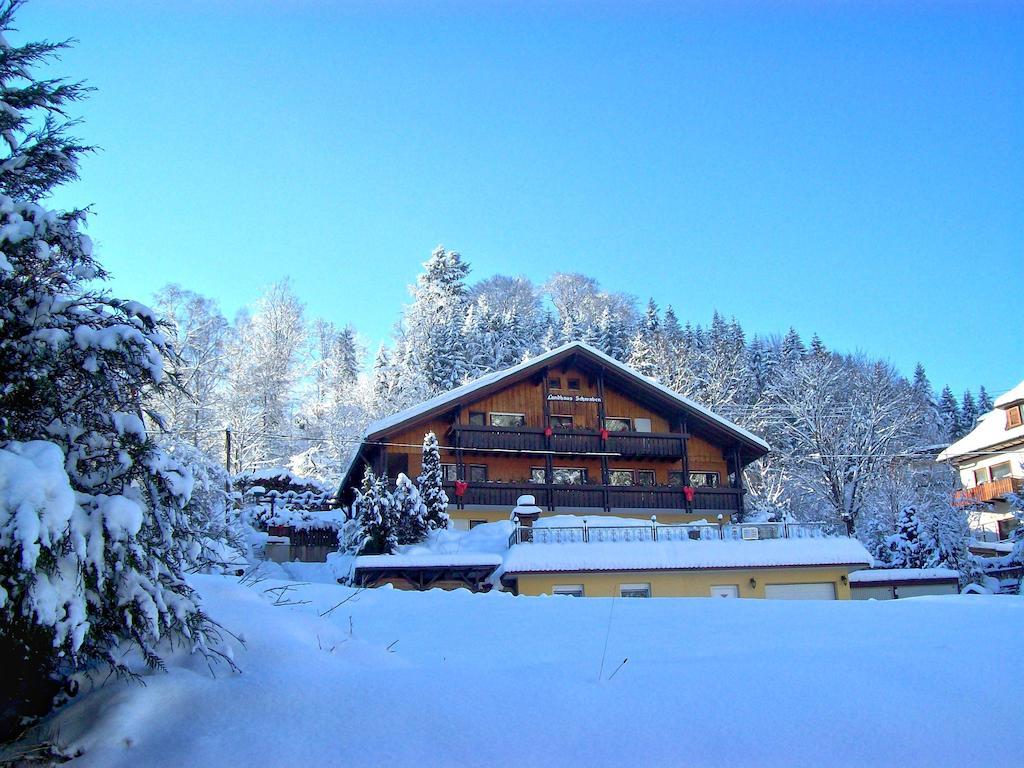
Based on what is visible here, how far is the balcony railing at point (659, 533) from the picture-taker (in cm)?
2411

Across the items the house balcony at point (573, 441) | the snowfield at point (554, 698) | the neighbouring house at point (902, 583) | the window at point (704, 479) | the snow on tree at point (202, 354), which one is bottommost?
the neighbouring house at point (902, 583)

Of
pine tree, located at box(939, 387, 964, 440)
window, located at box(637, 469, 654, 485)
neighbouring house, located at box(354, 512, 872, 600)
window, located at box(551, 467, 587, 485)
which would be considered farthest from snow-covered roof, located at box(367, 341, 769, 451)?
pine tree, located at box(939, 387, 964, 440)

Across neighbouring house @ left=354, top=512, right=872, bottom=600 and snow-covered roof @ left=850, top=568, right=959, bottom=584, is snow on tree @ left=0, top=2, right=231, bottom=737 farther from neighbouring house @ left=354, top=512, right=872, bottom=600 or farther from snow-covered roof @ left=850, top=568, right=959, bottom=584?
snow-covered roof @ left=850, top=568, right=959, bottom=584

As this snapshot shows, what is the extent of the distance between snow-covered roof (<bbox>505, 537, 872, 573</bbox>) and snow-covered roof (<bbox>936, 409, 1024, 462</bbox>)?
27.1 meters

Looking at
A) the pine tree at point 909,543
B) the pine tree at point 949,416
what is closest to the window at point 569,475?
the pine tree at point 909,543

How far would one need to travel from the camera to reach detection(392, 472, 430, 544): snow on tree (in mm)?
24547

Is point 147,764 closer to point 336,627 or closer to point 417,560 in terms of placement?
point 336,627

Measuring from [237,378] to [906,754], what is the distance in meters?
41.1

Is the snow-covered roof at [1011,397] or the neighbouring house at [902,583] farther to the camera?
the snow-covered roof at [1011,397]

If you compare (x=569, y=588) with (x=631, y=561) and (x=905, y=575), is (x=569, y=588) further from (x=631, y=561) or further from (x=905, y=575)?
(x=905, y=575)

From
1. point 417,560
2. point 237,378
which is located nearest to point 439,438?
point 417,560

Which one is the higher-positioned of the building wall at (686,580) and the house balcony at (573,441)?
the house balcony at (573,441)

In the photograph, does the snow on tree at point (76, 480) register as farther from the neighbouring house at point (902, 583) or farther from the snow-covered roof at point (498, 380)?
the neighbouring house at point (902, 583)

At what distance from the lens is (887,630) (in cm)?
816
